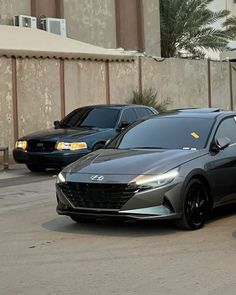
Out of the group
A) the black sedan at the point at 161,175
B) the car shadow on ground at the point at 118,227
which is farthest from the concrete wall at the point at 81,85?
the car shadow on ground at the point at 118,227

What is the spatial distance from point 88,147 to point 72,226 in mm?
5864

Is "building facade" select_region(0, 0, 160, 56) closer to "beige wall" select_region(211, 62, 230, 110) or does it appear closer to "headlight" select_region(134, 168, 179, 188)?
"beige wall" select_region(211, 62, 230, 110)

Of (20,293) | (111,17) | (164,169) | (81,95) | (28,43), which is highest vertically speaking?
(111,17)

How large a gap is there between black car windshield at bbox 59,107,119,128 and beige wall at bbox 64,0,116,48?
31.3 ft

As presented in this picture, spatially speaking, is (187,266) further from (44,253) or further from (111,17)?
(111,17)

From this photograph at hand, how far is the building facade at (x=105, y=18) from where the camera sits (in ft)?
77.3

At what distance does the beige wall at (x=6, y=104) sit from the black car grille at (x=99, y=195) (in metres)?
10.3

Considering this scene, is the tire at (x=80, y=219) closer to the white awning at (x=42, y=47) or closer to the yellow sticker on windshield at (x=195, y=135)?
the yellow sticker on windshield at (x=195, y=135)

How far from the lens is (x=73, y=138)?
14.2 m

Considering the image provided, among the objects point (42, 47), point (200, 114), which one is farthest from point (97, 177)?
point (42, 47)

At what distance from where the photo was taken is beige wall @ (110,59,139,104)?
2141 cm

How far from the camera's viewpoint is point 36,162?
14375 mm

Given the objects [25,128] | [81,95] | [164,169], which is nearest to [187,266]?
[164,169]

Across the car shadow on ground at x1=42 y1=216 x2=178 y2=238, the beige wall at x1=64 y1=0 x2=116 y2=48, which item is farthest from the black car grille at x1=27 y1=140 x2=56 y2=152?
the beige wall at x1=64 y1=0 x2=116 y2=48
